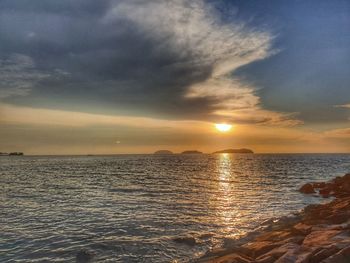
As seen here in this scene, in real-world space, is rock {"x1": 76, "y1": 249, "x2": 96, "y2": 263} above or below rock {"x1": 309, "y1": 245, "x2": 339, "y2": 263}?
below

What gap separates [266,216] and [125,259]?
566 inches

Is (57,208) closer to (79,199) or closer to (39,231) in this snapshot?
(79,199)

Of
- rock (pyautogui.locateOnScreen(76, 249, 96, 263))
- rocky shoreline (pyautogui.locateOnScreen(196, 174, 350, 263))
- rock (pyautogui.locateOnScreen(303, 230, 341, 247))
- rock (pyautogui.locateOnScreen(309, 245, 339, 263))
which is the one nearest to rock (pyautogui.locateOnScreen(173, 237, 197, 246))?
rocky shoreline (pyautogui.locateOnScreen(196, 174, 350, 263))

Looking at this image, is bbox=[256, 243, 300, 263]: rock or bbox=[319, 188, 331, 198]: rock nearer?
bbox=[256, 243, 300, 263]: rock

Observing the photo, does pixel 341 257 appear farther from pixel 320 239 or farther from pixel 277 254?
pixel 320 239

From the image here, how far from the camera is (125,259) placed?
16.1 m

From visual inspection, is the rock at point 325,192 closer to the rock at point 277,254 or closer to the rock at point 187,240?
the rock at point 187,240

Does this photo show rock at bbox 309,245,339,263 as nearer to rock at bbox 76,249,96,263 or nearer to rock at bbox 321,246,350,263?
rock at bbox 321,246,350,263

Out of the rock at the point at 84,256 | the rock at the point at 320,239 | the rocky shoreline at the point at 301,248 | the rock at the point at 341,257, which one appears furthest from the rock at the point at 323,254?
the rock at the point at 84,256

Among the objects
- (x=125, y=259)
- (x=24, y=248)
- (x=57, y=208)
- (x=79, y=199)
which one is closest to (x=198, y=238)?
(x=125, y=259)

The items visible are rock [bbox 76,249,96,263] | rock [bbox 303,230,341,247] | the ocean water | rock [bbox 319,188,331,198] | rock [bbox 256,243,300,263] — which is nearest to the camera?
rock [bbox 256,243,300,263]

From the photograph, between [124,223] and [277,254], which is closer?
[277,254]

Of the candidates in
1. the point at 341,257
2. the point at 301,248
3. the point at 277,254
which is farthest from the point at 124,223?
the point at 341,257

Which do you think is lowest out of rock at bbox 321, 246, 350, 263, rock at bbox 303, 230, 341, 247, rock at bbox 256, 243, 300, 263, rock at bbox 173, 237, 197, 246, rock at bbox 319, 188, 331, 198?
rock at bbox 319, 188, 331, 198
